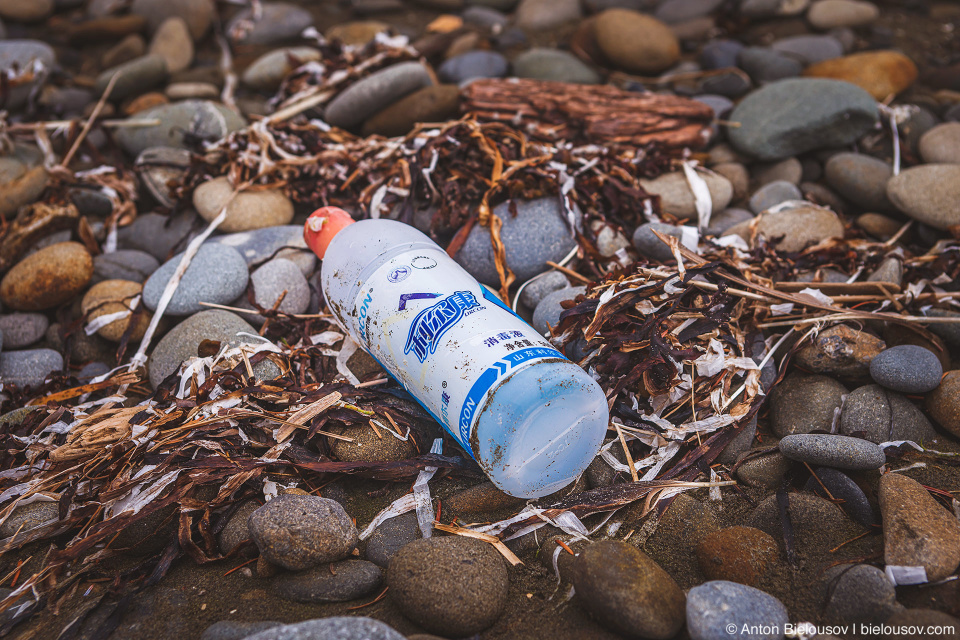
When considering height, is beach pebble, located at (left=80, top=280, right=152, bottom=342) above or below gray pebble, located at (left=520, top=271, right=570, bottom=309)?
below

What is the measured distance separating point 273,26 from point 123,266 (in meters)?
3.12

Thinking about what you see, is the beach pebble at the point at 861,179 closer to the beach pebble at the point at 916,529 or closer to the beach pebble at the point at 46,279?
the beach pebble at the point at 916,529

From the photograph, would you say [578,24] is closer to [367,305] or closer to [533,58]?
[533,58]

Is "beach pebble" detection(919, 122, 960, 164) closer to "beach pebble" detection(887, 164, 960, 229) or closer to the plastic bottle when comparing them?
"beach pebble" detection(887, 164, 960, 229)

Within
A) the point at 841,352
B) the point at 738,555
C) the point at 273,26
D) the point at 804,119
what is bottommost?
the point at 738,555

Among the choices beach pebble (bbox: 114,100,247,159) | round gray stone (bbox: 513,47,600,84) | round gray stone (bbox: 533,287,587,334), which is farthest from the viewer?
round gray stone (bbox: 513,47,600,84)

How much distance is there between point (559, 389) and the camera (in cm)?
183

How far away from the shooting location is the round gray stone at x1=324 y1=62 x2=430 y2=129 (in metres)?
3.68

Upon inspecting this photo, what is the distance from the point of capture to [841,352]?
2275mm

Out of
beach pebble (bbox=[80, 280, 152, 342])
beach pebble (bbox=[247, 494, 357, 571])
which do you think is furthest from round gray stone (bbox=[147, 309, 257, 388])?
beach pebble (bbox=[247, 494, 357, 571])

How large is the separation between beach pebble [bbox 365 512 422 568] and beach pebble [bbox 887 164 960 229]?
→ 297 centimetres

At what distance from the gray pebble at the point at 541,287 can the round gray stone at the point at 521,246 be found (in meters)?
0.11

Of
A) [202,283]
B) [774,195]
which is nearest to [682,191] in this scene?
[774,195]

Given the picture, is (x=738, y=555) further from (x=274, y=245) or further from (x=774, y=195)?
(x=274, y=245)
